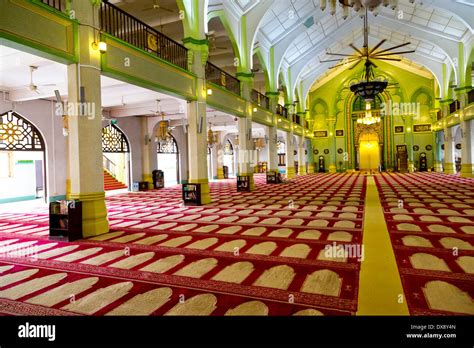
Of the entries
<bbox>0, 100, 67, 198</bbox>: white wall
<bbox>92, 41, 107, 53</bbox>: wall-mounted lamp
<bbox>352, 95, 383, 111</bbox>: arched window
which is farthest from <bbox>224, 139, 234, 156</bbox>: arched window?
<bbox>92, 41, 107, 53</bbox>: wall-mounted lamp

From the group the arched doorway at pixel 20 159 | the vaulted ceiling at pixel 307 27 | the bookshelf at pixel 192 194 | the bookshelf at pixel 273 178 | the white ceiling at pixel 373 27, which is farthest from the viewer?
the bookshelf at pixel 273 178

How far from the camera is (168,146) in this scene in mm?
16250

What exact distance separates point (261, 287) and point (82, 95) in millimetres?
3695

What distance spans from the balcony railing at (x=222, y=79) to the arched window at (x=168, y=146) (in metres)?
5.64

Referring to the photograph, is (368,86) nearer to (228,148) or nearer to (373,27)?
(373,27)

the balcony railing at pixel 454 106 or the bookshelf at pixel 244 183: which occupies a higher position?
the balcony railing at pixel 454 106

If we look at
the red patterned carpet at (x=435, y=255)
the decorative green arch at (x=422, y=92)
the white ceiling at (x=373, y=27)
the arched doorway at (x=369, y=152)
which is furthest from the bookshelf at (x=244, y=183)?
the decorative green arch at (x=422, y=92)

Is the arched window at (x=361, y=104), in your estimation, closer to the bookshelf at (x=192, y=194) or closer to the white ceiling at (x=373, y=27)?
the white ceiling at (x=373, y=27)

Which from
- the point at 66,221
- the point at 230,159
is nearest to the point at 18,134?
the point at 66,221

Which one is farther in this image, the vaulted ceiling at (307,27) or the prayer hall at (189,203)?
the vaulted ceiling at (307,27)

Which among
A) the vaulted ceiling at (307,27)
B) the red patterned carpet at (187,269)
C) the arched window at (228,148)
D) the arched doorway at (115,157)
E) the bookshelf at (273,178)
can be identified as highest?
the vaulted ceiling at (307,27)

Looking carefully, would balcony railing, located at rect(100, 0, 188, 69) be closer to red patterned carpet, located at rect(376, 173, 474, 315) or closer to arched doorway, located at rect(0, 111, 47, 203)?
arched doorway, located at rect(0, 111, 47, 203)

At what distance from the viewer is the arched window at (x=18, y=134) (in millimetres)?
8883
